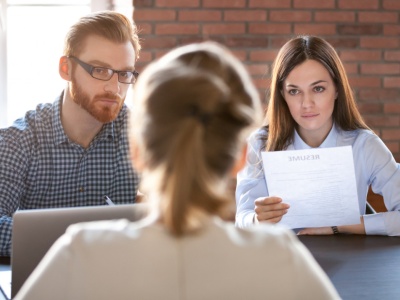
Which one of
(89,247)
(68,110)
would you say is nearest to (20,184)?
(68,110)

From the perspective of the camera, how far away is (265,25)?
142 inches

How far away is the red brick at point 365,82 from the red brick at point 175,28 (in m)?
0.94

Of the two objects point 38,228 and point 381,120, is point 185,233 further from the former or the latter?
point 381,120

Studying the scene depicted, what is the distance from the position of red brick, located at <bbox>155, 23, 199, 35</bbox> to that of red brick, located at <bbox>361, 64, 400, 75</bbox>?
0.99m

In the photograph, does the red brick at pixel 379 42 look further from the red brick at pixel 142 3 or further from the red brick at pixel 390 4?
the red brick at pixel 142 3

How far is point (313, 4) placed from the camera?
361 cm

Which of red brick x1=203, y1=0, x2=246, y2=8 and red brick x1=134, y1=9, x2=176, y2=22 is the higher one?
red brick x1=203, y1=0, x2=246, y2=8

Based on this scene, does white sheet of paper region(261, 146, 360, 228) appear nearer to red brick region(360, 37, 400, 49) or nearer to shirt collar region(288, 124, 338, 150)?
shirt collar region(288, 124, 338, 150)

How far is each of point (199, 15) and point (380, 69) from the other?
3.49ft

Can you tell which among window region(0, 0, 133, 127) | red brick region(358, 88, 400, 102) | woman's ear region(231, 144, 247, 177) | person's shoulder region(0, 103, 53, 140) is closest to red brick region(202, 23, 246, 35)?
window region(0, 0, 133, 127)

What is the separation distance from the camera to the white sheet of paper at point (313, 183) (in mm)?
1963

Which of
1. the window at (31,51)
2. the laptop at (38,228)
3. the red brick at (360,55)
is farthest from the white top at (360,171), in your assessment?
the window at (31,51)

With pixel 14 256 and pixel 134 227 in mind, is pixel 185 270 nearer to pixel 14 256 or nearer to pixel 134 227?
pixel 134 227

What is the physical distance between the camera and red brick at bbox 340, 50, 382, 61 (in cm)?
368
